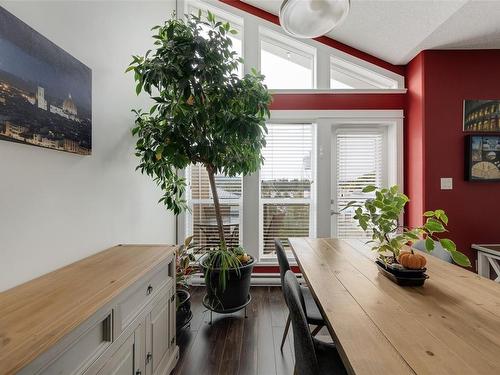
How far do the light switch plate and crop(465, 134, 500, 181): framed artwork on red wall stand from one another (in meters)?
0.19

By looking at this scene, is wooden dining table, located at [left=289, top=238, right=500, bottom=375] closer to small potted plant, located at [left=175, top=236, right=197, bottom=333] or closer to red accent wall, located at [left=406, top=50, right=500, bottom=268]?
small potted plant, located at [left=175, top=236, right=197, bottom=333]

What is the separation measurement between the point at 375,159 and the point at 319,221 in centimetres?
113

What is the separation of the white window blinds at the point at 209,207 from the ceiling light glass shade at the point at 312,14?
1.99 meters

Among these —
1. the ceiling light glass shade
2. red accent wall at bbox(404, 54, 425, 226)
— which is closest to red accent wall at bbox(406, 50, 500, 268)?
red accent wall at bbox(404, 54, 425, 226)

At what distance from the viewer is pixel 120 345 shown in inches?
44.2

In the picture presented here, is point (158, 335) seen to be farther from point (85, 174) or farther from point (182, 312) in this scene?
point (85, 174)

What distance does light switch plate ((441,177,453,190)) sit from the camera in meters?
2.82

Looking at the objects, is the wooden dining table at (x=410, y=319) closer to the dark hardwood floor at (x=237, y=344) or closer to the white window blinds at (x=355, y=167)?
the dark hardwood floor at (x=237, y=344)

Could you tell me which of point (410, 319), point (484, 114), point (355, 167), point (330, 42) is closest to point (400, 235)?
point (410, 319)

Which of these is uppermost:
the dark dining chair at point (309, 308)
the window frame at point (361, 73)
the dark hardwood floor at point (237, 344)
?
the window frame at point (361, 73)

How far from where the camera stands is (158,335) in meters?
1.55

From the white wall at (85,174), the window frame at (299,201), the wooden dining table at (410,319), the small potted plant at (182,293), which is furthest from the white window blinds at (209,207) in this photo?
the wooden dining table at (410,319)

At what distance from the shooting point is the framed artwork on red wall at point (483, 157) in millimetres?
2768

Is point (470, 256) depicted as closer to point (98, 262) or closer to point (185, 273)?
point (185, 273)
